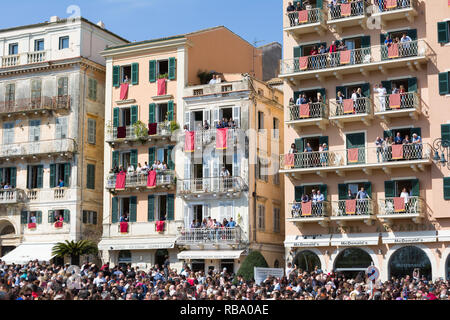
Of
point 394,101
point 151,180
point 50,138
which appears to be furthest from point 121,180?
point 394,101

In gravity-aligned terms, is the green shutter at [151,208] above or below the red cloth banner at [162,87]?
below

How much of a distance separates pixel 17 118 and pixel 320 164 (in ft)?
71.3

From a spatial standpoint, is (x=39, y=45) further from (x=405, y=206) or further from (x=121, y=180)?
(x=405, y=206)

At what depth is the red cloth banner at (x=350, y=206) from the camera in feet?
137

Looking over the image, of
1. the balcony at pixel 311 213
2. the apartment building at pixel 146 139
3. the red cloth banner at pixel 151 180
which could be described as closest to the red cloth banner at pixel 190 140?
the apartment building at pixel 146 139

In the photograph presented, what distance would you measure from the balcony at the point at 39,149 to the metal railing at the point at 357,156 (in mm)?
14517

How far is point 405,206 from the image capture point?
40.2 metres

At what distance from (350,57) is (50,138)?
810 inches

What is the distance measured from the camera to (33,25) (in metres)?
54.0

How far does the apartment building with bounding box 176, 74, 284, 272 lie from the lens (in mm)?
45844

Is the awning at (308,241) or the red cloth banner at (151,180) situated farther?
the red cloth banner at (151,180)

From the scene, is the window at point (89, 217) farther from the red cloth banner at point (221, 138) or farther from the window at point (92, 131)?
the red cloth banner at point (221, 138)
